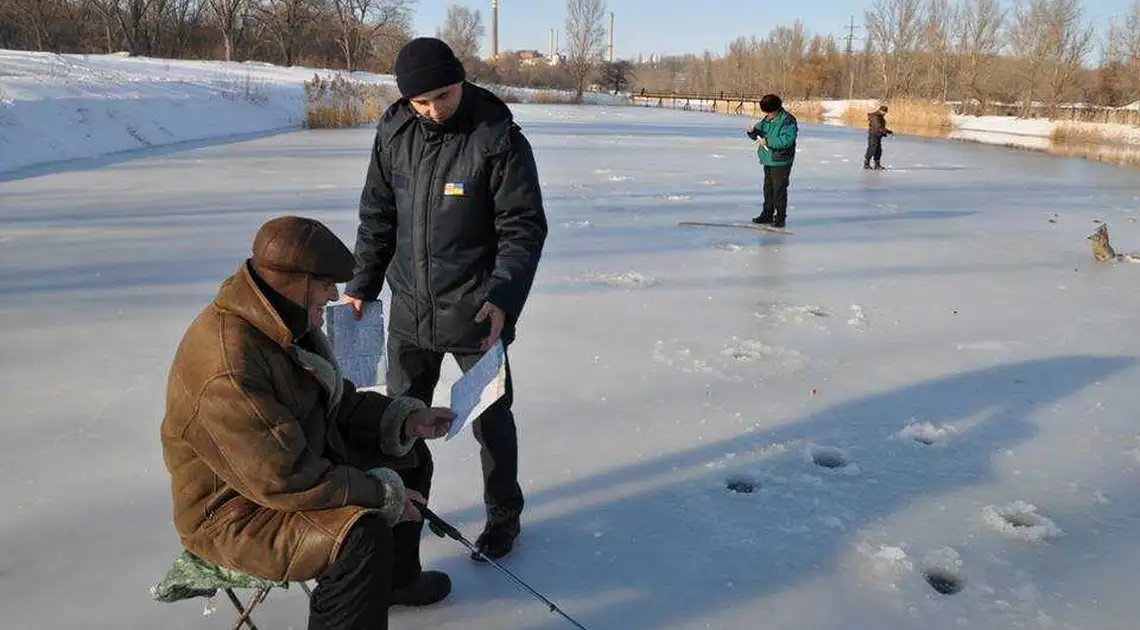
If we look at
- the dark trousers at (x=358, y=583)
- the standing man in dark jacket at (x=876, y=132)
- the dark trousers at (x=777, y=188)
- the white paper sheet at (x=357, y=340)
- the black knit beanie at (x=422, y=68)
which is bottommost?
the dark trousers at (x=358, y=583)

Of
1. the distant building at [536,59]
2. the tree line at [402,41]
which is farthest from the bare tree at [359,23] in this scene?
the distant building at [536,59]

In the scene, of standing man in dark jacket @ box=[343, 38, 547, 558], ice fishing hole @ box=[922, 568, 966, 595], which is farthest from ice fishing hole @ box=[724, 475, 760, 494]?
standing man in dark jacket @ box=[343, 38, 547, 558]

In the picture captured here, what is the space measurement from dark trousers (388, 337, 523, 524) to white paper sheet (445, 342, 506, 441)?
27 cm

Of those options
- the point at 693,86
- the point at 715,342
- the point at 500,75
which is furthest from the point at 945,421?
the point at 693,86

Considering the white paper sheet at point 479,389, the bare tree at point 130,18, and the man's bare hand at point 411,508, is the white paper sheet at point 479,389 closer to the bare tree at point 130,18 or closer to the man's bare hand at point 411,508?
the man's bare hand at point 411,508

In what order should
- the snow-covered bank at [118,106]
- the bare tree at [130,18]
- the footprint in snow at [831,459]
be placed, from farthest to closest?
the bare tree at [130,18] → the snow-covered bank at [118,106] → the footprint in snow at [831,459]

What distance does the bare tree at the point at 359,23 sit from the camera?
48500 mm

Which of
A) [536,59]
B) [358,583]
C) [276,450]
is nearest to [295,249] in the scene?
[276,450]

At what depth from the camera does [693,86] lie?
97.6m

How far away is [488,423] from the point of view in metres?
2.34

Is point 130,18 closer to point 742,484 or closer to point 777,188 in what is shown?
point 777,188

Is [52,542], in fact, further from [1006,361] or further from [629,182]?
[629,182]

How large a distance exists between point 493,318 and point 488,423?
14.6 inches

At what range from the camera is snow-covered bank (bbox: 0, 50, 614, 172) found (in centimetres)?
1293
